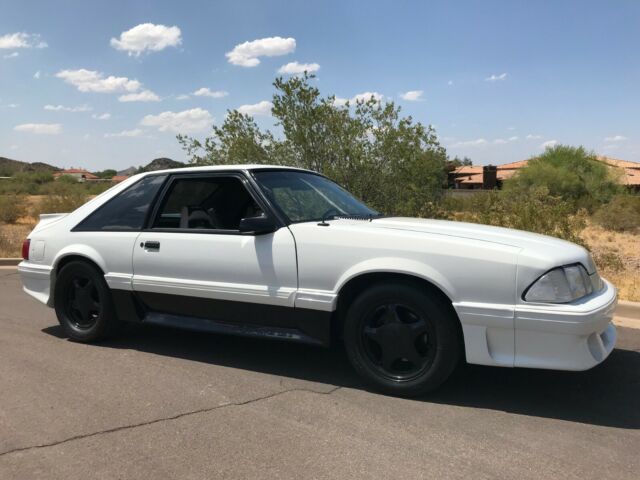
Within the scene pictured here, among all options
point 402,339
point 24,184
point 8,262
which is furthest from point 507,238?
point 24,184

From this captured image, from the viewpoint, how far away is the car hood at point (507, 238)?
3637 millimetres

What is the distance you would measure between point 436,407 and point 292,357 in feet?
5.01

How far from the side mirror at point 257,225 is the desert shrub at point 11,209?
20.2 meters

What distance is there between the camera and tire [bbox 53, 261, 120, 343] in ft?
16.9

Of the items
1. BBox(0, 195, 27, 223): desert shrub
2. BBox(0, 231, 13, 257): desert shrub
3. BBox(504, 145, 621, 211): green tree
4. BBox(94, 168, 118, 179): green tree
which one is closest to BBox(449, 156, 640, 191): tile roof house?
BBox(504, 145, 621, 211): green tree

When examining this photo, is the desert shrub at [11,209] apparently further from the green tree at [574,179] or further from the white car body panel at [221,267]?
the green tree at [574,179]

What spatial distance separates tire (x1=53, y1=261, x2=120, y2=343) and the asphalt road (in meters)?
0.23

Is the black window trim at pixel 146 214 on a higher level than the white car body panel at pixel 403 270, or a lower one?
higher

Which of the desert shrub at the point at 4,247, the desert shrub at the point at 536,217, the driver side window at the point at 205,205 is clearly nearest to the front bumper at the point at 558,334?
the driver side window at the point at 205,205

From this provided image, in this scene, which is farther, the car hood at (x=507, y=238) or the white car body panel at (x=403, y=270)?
the car hood at (x=507, y=238)

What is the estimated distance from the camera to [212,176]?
4848mm

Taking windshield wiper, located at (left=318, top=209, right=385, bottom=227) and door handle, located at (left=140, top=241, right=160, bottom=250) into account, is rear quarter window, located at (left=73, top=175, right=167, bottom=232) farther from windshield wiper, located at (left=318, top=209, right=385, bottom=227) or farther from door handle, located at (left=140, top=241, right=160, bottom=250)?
windshield wiper, located at (left=318, top=209, right=385, bottom=227)

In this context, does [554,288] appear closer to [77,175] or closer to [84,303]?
[84,303]

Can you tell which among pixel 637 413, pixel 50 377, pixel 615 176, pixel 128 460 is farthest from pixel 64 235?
pixel 615 176
